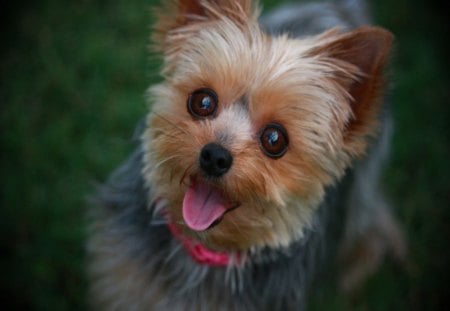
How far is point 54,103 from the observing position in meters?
3.98

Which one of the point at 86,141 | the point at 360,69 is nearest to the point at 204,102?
the point at 360,69

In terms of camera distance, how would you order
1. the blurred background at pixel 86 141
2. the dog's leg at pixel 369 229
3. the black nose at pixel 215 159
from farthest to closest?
1. the blurred background at pixel 86 141
2. the dog's leg at pixel 369 229
3. the black nose at pixel 215 159

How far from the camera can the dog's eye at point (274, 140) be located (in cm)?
212

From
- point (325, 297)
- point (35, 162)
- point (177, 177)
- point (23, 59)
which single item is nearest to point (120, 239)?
point (177, 177)

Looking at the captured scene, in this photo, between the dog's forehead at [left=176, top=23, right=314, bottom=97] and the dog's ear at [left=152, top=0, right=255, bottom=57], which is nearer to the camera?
the dog's forehead at [left=176, top=23, right=314, bottom=97]

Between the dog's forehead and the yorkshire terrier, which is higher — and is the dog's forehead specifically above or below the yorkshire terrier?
above

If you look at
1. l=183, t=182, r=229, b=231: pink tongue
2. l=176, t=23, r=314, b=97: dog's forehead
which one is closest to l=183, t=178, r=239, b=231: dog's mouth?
l=183, t=182, r=229, b=231: pink tongue

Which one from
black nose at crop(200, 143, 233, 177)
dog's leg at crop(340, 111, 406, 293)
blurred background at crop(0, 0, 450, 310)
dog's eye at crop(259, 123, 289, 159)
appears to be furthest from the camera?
blurred background at crop(0, 0, 450, 310)

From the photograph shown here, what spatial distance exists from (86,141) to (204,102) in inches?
74.1

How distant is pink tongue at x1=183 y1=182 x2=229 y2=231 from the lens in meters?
2.15

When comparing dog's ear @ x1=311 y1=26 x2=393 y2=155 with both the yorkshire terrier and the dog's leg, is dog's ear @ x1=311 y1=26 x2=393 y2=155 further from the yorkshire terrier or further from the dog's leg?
the dog's leg

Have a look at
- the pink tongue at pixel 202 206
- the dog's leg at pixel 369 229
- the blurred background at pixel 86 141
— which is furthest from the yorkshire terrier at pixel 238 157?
the blurred background at pixel 86 141

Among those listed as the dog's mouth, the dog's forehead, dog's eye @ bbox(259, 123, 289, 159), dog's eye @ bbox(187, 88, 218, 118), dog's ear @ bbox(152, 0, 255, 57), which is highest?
dog's ear @ bbox(152, 0, 255, 57)

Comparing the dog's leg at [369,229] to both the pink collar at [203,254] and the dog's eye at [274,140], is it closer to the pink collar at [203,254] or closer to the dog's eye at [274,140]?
the pink collar at [203,254]
